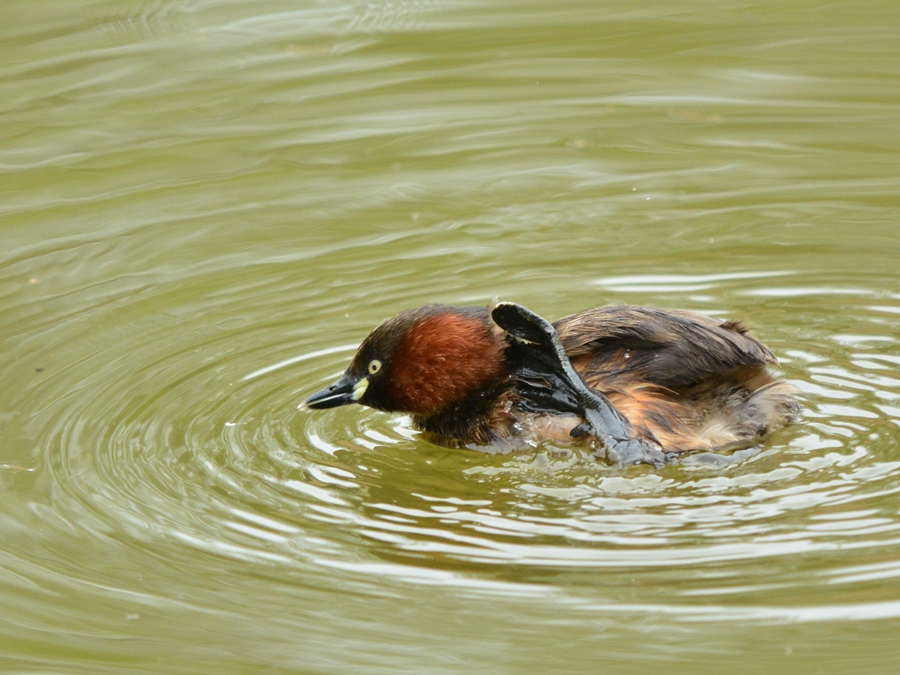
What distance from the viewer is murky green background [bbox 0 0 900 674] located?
13.5 feet

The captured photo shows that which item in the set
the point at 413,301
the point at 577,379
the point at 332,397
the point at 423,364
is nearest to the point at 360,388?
the point at 332,397

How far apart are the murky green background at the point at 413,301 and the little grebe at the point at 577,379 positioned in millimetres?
152

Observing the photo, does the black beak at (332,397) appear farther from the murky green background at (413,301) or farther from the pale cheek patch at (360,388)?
the murky green background at (413,301)

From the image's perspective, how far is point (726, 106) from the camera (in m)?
9.20

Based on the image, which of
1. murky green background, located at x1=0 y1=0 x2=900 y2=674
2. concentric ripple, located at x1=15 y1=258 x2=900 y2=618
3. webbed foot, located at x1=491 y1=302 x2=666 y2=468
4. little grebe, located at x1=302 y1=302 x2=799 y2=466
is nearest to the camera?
murky green background, located at x1=0 y1=0 x2=900 y2=674

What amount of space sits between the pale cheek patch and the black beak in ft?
0.03

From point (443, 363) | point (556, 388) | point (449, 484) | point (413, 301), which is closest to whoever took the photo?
point (449, 484)

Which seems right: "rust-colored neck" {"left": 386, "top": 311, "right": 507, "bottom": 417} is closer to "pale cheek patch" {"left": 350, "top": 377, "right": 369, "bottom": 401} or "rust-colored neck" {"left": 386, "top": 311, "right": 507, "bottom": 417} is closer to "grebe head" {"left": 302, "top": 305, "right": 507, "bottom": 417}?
"grebe head" {"left": 302, "top": 305, "right": 507, "bottom": 417}

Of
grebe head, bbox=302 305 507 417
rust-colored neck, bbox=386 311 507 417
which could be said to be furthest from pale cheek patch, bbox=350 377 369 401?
rust-colored neck, bbox=386 311 507 417

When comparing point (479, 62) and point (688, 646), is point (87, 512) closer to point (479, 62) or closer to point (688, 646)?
point (688, 646)

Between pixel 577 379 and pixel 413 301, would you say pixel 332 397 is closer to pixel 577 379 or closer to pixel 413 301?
pixel 577 379

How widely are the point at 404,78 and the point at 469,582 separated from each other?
605cm

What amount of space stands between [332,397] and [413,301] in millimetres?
1388

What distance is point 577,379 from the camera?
17.0ft
